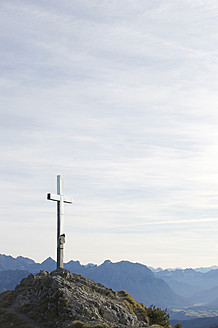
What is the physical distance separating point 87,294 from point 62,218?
8182mm

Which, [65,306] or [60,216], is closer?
→ [65,306]

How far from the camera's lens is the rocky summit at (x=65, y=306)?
110ft

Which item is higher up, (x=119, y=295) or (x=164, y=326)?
(x=119, y=295)

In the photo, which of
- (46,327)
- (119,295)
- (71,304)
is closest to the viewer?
(46,327)

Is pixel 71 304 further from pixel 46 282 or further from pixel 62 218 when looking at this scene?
pixel 62 218

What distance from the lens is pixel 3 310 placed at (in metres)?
36.7

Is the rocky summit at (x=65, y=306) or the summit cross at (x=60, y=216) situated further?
the summit cross at (x=60, y=216)

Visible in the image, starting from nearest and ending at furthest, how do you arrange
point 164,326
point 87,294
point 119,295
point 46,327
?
point 46,327 → point 87,294 → point 164,326 → point 119,295

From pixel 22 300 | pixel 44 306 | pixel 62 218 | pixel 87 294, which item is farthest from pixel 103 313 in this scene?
pixel 62 218

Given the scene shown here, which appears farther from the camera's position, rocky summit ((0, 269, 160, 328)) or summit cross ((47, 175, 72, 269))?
summit cross ((47, 175, 72, 269))

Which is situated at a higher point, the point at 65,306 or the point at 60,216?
the point at 60,216

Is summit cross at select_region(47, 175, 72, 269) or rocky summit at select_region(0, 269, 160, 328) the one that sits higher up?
summit cross at select_region(47, 175, 72, 269)

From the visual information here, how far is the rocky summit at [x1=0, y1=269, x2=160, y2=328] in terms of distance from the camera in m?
33.5

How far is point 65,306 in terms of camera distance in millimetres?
34375
